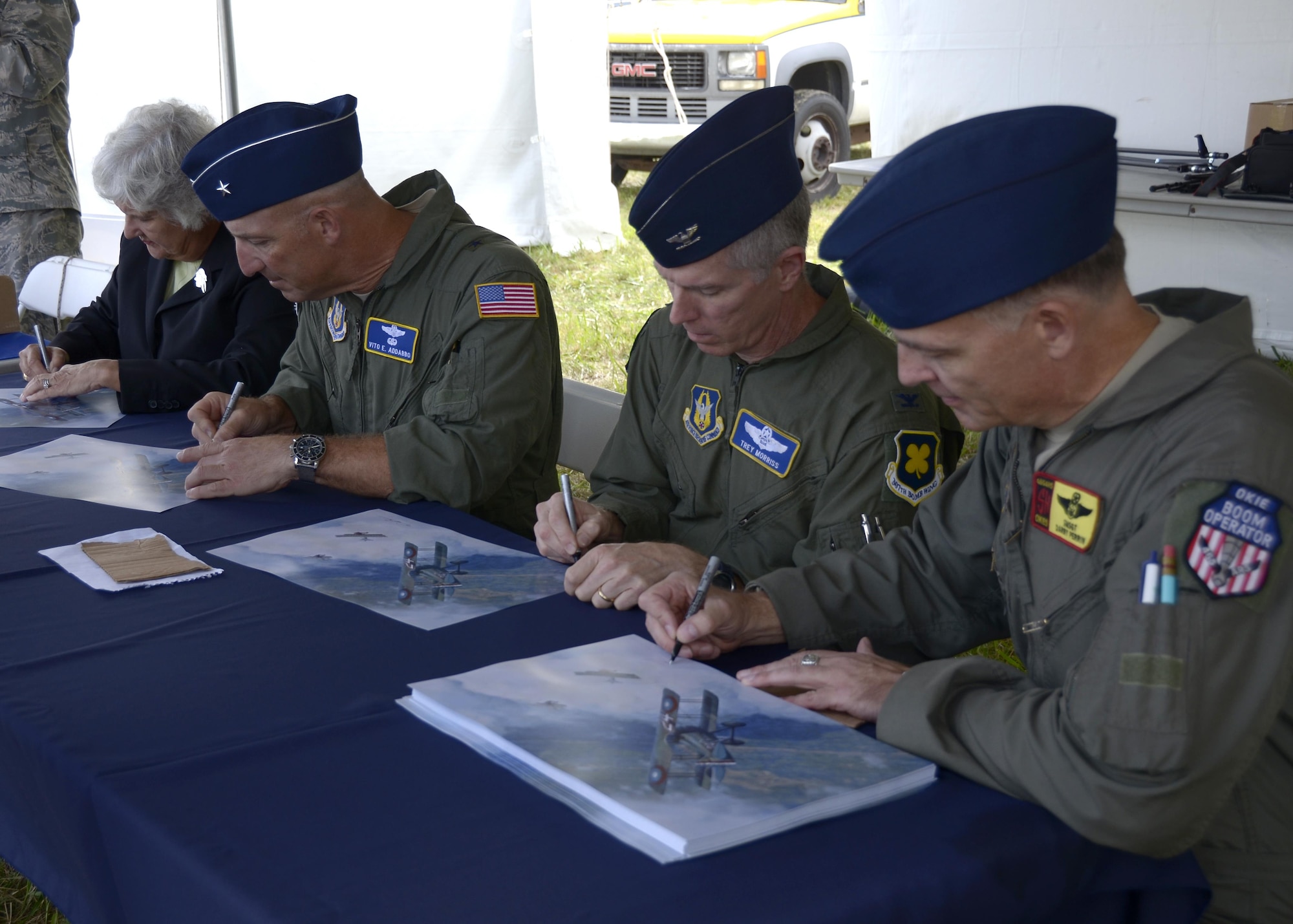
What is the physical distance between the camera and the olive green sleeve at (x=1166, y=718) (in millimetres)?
1069

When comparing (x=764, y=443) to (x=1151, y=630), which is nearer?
(x=1151, y=630)

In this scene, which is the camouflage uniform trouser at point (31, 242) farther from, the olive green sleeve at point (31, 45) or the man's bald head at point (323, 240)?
the man's bald head at point (323, 240)

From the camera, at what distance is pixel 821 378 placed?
200 cm

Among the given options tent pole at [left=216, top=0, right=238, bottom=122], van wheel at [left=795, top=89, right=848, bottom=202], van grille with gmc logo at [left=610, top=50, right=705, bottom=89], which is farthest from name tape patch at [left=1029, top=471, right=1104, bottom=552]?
van grille with gmc logo at [left=610, top=50, right=705, bottom=89]

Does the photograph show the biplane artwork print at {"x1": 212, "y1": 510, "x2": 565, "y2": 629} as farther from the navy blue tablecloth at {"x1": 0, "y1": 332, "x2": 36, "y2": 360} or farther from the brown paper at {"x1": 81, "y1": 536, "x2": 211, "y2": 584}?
the navy blue tablecloth at {"x1": 0, "y1": 332, "x2": 36, "y2": 360}

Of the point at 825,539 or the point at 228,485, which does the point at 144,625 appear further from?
the point at 825,539

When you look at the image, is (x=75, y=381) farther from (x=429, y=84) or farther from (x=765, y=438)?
(x=429, y=84)

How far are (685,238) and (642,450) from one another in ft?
1.58

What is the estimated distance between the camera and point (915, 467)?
6.26ft

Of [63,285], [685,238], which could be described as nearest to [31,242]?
[63,285]

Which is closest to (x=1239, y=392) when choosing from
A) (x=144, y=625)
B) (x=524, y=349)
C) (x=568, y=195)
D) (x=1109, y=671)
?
(x=1109, y=671)

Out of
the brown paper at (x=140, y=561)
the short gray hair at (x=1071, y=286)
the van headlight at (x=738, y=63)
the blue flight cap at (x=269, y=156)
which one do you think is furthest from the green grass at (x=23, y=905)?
the van headlight at (x=738, y=63)

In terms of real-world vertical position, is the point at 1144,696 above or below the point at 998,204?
below

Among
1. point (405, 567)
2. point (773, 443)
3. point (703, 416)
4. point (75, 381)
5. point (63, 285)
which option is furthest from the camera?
point (63, 285)
